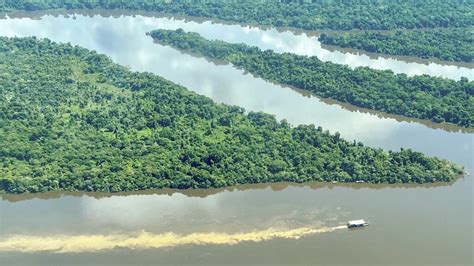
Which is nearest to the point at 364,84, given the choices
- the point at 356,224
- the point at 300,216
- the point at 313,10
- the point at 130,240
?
the point at 300,216

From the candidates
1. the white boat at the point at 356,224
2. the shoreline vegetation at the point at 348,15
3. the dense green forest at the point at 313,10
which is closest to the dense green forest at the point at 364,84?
the shoreline vegetation at the point at 348,15

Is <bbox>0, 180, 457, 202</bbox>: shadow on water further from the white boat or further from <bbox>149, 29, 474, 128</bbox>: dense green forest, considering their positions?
<bbox>149, 29, 474, 128</bbox>: dense green forest

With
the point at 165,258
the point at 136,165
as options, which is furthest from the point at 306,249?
the point at 136,165

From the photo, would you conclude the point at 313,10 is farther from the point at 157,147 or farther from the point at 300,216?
the point at 300,216

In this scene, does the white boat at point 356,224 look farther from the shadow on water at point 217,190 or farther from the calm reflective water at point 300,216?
the shadow on water at point 217,190

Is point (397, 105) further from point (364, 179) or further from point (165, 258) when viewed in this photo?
point (165, 258)
